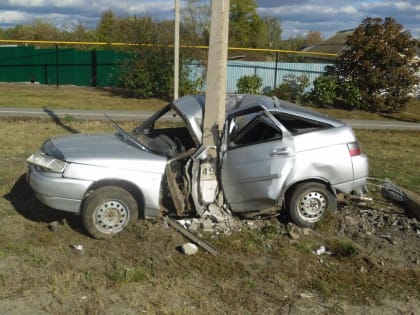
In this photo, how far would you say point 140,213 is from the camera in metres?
5.82

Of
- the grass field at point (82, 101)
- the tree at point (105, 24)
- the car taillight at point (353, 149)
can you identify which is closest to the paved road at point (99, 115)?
the grass field at point (82, 101)

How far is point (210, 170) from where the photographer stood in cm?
601

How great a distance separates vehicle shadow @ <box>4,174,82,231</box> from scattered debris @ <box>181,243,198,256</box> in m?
1.24

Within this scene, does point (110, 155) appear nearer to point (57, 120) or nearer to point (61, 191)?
point (61, 191)

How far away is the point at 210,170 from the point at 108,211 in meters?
1.23

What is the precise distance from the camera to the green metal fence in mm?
27067

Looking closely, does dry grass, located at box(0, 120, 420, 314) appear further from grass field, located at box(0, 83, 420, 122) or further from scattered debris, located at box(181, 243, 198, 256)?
grass field, located at box(0, 83, 420, 122)

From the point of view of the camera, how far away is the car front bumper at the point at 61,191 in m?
5.47

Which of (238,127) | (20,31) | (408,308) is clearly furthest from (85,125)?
(20,31)

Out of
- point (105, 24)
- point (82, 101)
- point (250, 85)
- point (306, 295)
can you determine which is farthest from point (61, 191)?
point (105, 24)

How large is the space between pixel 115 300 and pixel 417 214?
4.17 m

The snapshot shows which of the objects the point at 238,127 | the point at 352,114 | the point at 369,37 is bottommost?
the point at 352,114

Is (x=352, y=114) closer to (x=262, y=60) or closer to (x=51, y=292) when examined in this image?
(x=262, y=60)

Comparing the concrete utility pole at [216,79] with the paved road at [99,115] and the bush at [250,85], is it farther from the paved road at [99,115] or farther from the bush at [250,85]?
the bush at [250,85]
